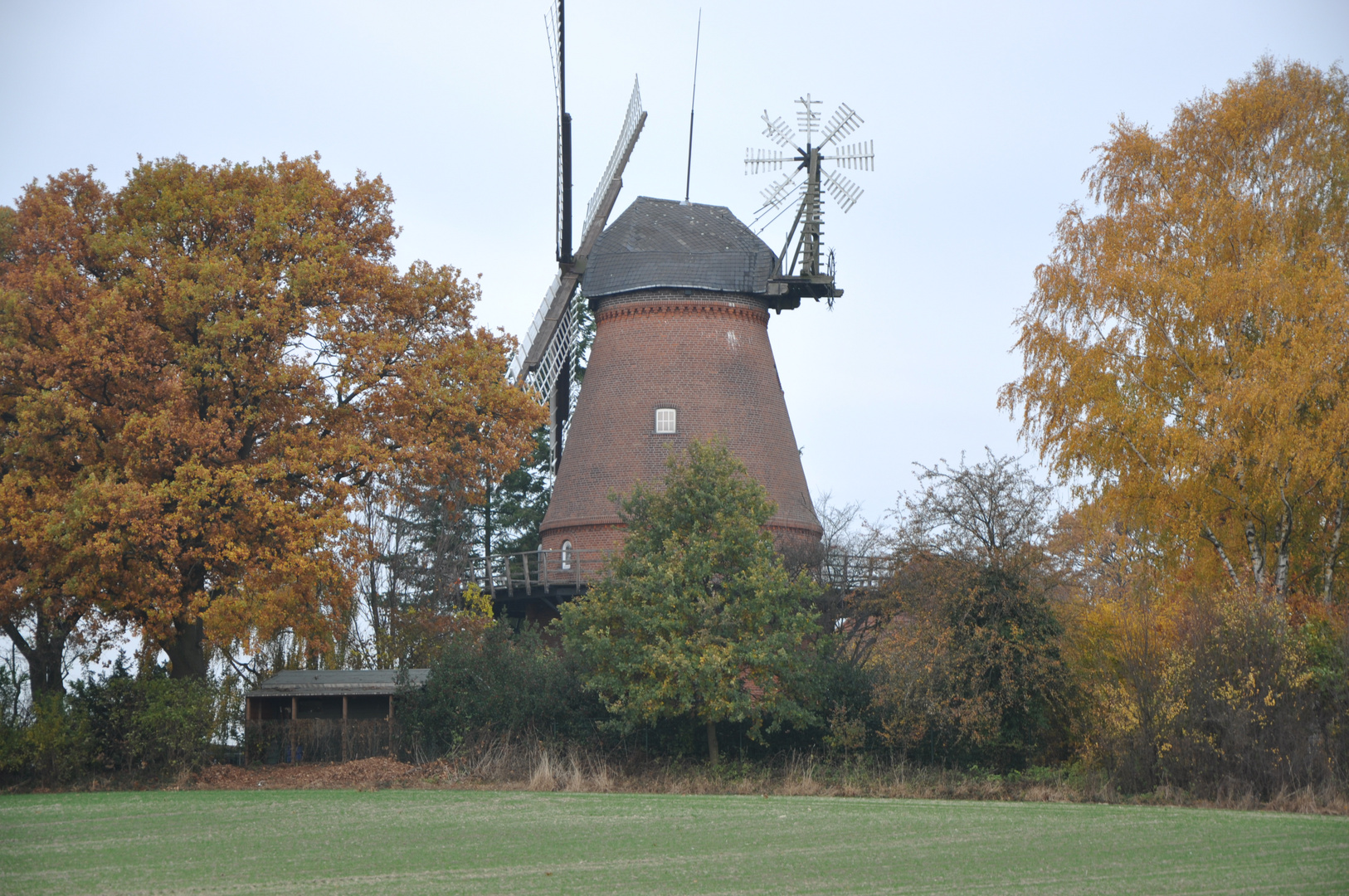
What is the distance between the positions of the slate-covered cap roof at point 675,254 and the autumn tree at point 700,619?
8.25m

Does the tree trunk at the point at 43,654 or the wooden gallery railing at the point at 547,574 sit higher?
the wooden gallery railing at the point at 547,574

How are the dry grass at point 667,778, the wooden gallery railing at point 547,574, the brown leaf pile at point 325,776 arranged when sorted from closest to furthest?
the dry grass at point 667,778, the brown leaf pile at point 325,776, the wooden gallery railing at point 547,574

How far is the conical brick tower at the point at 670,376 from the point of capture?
2673 centimetres

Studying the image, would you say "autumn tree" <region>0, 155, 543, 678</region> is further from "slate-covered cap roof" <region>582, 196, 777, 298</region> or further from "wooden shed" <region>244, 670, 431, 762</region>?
"slate-covered cap roof" <region>582, 196, 777, 298</region>

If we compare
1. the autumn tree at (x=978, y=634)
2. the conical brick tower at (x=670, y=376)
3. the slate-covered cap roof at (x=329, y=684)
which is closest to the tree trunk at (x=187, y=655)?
the slate-covered cap roof at (x=329, y=684)

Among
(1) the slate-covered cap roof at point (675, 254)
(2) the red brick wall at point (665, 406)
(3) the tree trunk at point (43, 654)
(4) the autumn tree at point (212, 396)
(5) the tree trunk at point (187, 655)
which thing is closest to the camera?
(4) the autumn tree at point (212, 396)

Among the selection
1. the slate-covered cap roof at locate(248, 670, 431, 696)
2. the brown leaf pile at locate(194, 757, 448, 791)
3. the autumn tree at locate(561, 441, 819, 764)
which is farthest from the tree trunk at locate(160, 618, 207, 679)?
the autumn tree at locate(561, 441, 819, 764)

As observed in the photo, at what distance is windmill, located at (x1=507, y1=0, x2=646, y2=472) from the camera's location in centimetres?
2714

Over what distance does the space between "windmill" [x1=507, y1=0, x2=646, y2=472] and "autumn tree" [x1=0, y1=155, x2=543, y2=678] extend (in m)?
6.36

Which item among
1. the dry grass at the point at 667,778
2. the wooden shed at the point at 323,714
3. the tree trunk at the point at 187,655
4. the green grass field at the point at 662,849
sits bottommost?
the dry grass at the point at 667,778

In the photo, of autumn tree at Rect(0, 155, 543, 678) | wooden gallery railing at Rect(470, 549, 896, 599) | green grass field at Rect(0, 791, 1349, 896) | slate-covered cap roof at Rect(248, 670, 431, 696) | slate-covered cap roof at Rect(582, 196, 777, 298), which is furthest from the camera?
slate-covered cap roof at Rect(582, 196, 777, 298)

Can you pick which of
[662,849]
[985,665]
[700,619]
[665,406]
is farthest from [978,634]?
[665,406]

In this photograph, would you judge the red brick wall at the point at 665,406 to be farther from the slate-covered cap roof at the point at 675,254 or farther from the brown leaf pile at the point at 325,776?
the brown leaf pile at the point at 325,776

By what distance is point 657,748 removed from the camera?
20484 mm
